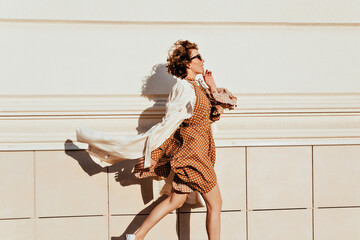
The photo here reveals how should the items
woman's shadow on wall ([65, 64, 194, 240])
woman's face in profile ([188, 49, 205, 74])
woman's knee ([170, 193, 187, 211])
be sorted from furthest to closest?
woman's shadow on wall ([65, 64, 194, 240]) → woman's face in profile ([188, 49, 205, 74]) → woman's knee ([170, 193, 187, 211])

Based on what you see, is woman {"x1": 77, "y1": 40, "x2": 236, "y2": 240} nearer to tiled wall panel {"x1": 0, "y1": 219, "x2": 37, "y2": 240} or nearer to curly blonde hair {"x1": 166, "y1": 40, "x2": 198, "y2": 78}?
curly blonde hair {"x1": 166, "y1": 40, "x2": 198, "y2": 78}

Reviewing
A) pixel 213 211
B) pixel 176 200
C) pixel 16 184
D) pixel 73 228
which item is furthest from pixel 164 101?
pixel 16 184

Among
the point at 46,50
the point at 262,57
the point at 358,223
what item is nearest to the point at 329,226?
the point at 358,223

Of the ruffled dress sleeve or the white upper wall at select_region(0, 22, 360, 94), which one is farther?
the white upper wall at select_region(0, 22, 360, 94)

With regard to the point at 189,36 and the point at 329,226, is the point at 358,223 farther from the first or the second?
the point at 189,36

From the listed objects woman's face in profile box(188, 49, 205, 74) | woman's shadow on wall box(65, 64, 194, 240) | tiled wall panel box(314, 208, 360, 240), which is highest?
woman's face in profile box(188, 49, 205, 74)

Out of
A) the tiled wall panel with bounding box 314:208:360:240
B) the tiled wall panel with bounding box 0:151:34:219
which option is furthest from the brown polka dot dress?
the tiled wall panel with bounding box 314:208:360:240

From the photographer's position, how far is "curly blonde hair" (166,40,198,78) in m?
4.25

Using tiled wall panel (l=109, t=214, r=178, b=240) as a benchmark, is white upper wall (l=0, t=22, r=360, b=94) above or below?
above

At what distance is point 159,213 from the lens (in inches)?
162

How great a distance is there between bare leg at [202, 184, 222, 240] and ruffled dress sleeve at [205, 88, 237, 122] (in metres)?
0.60

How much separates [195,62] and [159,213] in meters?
1.26

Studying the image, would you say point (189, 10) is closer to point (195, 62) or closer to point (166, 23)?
point (166, 23)

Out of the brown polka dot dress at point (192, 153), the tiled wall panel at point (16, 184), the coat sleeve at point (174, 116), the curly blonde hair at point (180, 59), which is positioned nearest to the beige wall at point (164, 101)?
the tiled wall panel at point (16, 184)
